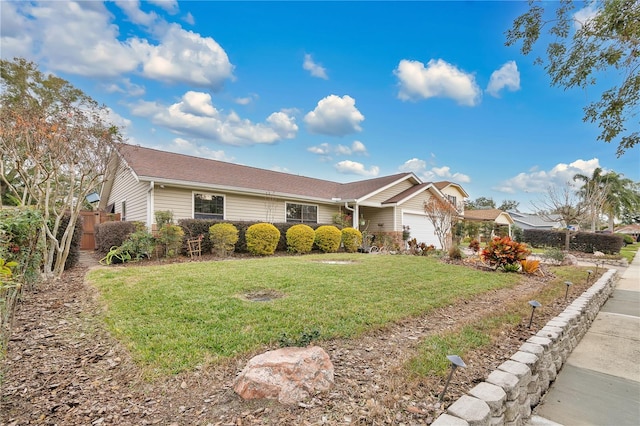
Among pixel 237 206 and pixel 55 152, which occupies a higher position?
pixel 55 152

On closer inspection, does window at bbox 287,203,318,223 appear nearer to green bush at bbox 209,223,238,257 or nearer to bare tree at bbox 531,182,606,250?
green bush at bbox 209,223,238,257

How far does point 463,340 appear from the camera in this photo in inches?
150

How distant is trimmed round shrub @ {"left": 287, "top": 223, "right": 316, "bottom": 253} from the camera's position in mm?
12391

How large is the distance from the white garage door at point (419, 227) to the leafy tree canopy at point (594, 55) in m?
11.3

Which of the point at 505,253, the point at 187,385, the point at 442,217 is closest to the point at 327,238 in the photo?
the point at 442,217

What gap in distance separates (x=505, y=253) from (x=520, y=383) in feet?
25.3

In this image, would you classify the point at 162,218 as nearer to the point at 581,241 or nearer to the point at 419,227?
the point at 419,227

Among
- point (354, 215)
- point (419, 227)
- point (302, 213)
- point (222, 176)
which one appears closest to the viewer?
point (222, 176)

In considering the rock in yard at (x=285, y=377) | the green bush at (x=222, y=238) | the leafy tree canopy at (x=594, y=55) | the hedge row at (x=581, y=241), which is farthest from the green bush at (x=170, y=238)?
the hedge row at (x=581, y=241)

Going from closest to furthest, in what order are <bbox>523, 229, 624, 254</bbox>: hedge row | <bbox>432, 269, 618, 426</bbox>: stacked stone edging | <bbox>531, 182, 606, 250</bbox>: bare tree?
<bbox>432, 269, 618, 426</bbox>: stacked stone edging, <bbox>523, 229, 624, 254</bbox>: hedge row, <bbox>531, 182, 606, 250</bbox>: bare tree

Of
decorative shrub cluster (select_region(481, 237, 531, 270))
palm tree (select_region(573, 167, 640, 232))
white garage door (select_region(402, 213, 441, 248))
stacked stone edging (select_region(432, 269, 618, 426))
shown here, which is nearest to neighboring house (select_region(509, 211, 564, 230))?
palm tree (select_region(573, 167, 640, 232))

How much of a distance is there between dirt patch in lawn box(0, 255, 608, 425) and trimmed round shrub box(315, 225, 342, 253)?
30.0 feet

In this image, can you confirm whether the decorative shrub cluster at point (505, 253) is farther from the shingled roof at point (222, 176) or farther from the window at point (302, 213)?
the window at point (302, 213)

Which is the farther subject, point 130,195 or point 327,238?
point 327,238
